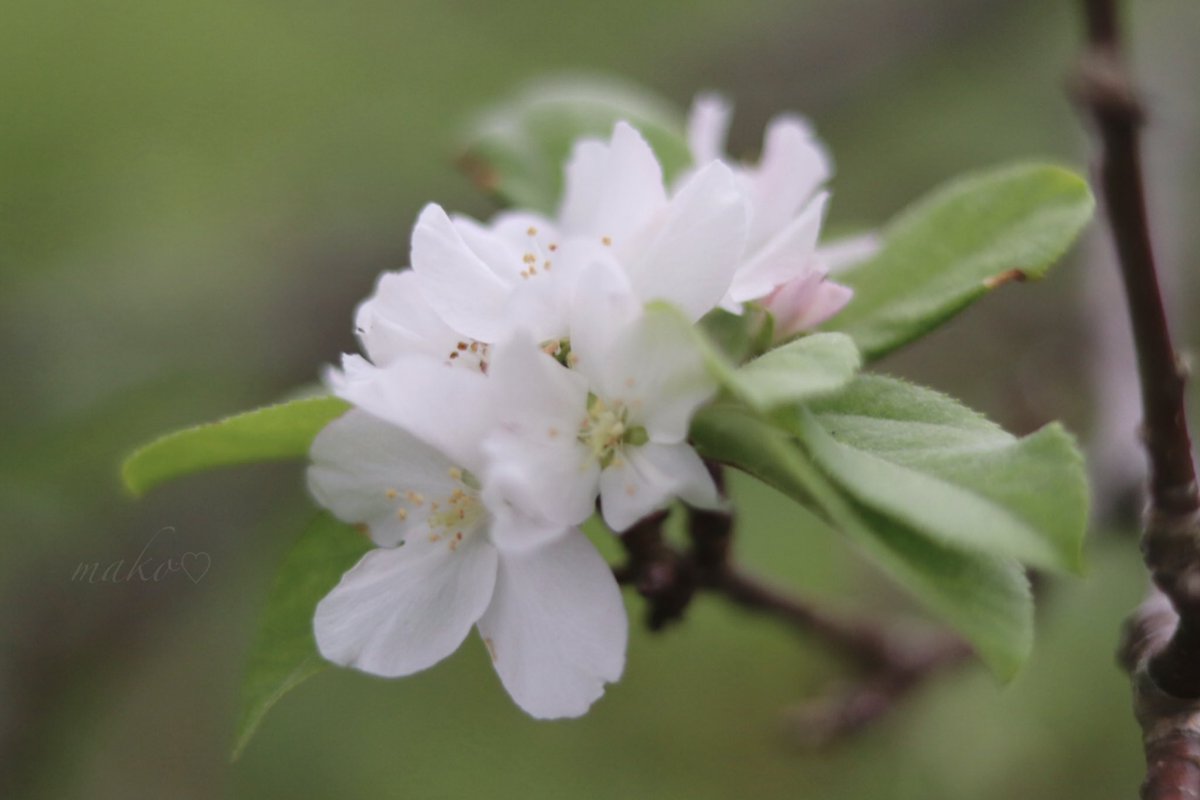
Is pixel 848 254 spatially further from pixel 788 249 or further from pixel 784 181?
pixel 788 249

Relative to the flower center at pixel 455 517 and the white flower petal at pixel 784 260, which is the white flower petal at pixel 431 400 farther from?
the white flower petal at pixel 784 260

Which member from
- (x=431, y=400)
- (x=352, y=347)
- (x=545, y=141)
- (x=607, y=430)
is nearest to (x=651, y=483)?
(x=607, y=430)

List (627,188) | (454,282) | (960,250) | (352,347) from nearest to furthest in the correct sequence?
1. (454,282)
2. (627,188)
3. (960,250)
4. (352,347)

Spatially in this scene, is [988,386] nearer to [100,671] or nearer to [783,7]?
[783,7]

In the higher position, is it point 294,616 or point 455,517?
point 455,517

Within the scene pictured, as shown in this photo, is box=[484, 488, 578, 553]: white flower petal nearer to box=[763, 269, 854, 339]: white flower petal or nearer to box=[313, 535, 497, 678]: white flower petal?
box=[313, 535, 497, 678]: white flower petal

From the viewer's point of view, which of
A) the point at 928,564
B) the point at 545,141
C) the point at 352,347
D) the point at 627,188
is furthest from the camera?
the point at 352,347

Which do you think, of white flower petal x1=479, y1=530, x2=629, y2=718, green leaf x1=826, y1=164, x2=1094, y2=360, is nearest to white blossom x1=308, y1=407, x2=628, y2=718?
white flower petal x1=479, y1=530, x2=629, y2=718
